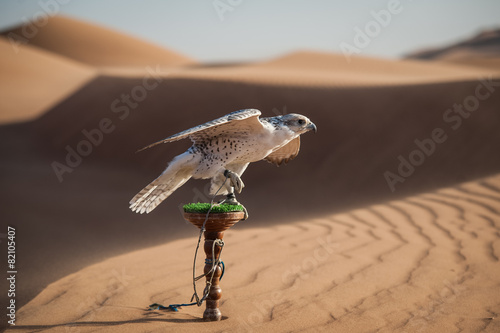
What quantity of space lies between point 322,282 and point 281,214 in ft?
10.0

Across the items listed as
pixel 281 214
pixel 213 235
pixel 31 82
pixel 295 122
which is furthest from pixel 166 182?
pixel 31 82

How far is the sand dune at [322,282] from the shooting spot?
10.9 feet

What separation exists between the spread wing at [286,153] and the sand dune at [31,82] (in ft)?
36.1

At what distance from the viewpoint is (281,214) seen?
23.5ft

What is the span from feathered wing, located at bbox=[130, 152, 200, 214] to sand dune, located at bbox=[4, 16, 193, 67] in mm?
31640

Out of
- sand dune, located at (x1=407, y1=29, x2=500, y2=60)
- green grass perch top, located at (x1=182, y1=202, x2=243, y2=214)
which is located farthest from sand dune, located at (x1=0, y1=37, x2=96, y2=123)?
sand dune, located at (x1=407, y1=29, x2=500, y2=60)

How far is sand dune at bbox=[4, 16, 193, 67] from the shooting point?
33.6m

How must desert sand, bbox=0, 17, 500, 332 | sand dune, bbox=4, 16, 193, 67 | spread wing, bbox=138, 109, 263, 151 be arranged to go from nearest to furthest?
1. spread wing, bbox=138, 109, 263, 151
2. desert sand, bbox=0, 17, 500, 332
3. sand dune, bbox=4, 16, 193, 67

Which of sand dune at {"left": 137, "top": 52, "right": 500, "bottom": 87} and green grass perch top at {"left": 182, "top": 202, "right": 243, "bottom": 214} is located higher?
sand dune at {"left": 137, "top": 52, "right": 500, "bottom": 87}

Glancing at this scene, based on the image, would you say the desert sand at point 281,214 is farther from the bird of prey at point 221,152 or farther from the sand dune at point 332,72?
the bird of prey at point 221,152

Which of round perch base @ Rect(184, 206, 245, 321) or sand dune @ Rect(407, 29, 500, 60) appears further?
sand dune @ Rect(407, 29, 500, 60)

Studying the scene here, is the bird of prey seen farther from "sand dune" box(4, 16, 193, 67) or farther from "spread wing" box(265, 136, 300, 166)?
"sand dune" box(4, 16, 193, 67)

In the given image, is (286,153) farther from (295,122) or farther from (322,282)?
(322,282)

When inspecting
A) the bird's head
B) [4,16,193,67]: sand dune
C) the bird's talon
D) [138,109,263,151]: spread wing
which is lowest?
the bird's talon
